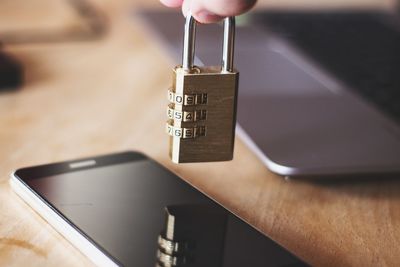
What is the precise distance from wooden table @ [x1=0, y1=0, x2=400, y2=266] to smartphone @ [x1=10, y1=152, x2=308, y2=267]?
0.02 m

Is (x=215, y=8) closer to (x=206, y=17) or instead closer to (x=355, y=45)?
(x=206, y=17)

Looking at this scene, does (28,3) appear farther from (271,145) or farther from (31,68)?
(271,145)

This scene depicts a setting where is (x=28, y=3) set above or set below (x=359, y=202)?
above

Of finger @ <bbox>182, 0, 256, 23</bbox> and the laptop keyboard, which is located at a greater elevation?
finger @ <bbox>182, 0, 256, 23</bbox>

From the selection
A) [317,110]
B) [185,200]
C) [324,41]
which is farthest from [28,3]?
[185,200]

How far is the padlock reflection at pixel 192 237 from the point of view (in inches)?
17.0

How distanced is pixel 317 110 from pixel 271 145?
11 cm

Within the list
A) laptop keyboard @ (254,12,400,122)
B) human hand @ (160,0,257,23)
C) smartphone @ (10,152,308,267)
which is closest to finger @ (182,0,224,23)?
human hand @ (160,0,257,23)

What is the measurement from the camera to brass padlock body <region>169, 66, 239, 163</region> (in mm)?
477

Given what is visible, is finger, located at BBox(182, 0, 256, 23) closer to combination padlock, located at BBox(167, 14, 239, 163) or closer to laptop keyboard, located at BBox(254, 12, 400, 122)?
combination padlock, located at BBox(167, 14, 239, 163)

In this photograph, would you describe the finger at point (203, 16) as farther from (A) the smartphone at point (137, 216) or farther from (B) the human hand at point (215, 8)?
(A) the smartphone at point (137, 216)

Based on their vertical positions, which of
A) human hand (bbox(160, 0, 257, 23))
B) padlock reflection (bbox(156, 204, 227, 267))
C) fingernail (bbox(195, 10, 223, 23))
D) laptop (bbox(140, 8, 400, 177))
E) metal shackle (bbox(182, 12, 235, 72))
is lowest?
padlock reflection (bbox(156, 204, 227, 267))

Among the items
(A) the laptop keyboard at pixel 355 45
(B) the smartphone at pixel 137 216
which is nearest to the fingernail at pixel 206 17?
(B) the smartphone at pixel 137 216

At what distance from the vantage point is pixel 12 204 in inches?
20.5
